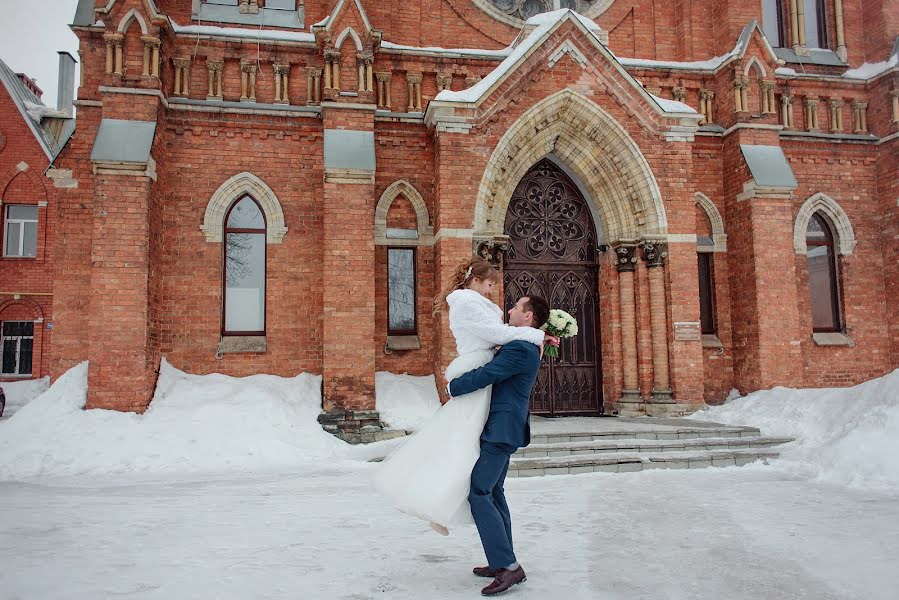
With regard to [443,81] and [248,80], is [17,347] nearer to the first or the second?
[248,80]

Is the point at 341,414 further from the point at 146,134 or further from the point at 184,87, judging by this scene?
the point at 184,87

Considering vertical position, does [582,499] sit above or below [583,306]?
below

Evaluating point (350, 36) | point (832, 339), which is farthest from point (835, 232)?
point (350, 36)

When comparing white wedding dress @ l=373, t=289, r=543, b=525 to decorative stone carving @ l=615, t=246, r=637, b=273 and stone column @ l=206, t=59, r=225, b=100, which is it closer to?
decorative stone carving @ l=615, t=246, r=637, b=273

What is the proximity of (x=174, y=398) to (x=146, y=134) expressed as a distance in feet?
13.6

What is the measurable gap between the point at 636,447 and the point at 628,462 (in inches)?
25.8

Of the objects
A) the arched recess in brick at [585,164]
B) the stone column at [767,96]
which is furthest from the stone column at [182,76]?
the stone column at [767,96]

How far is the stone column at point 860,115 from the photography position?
538 inches

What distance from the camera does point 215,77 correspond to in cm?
1130

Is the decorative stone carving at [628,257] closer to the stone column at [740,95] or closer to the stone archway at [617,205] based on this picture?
the stone archway at [617,205]

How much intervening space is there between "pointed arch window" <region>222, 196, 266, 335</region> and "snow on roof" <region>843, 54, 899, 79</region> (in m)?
12.3

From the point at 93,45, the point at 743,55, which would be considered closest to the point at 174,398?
the point at 93,45

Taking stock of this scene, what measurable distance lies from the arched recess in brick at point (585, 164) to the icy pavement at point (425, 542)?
17.5ft

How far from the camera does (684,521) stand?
5766 mm
